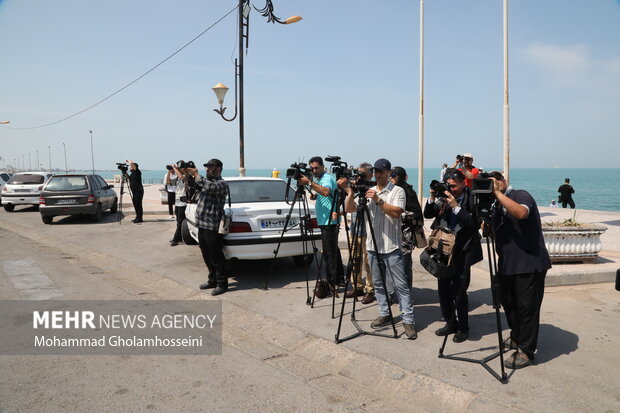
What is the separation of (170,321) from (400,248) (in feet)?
9.11

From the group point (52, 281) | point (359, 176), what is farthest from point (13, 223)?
point (359, 176)

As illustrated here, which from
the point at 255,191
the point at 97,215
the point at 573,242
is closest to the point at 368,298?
the point at 255,191

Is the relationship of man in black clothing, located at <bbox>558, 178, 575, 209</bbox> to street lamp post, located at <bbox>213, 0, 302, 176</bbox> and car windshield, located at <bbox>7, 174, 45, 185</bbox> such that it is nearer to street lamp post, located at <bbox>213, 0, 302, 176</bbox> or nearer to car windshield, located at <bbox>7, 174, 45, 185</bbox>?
street lamp post, located at <bbox>213, 0, 302, 176</bbox>

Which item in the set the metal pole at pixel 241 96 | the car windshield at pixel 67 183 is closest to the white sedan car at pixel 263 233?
the metal pole at pixel 241 96

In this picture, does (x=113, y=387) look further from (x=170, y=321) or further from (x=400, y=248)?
(x=400, y=248)

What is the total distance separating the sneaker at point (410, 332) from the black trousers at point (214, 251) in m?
2.82

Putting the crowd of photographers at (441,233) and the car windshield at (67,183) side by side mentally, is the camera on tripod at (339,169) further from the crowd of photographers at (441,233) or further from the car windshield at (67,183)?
the car windshield at (67,183)

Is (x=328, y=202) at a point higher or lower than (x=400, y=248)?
higher

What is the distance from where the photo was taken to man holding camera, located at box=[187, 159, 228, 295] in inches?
232

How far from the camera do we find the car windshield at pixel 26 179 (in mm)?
16922

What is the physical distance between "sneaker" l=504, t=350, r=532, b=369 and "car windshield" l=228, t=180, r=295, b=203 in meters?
4.37

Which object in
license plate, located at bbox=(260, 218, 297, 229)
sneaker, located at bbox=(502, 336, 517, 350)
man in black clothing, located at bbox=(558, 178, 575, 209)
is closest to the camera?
sneaker, located at bbox=(502, 336, 517, 350)

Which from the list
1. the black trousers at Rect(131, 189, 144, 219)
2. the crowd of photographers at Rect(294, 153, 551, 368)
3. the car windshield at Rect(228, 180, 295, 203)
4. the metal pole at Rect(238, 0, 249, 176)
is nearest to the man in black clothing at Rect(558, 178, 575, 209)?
the metal pole at Rect(238, 0, 249, 176)

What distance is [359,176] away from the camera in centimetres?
459
